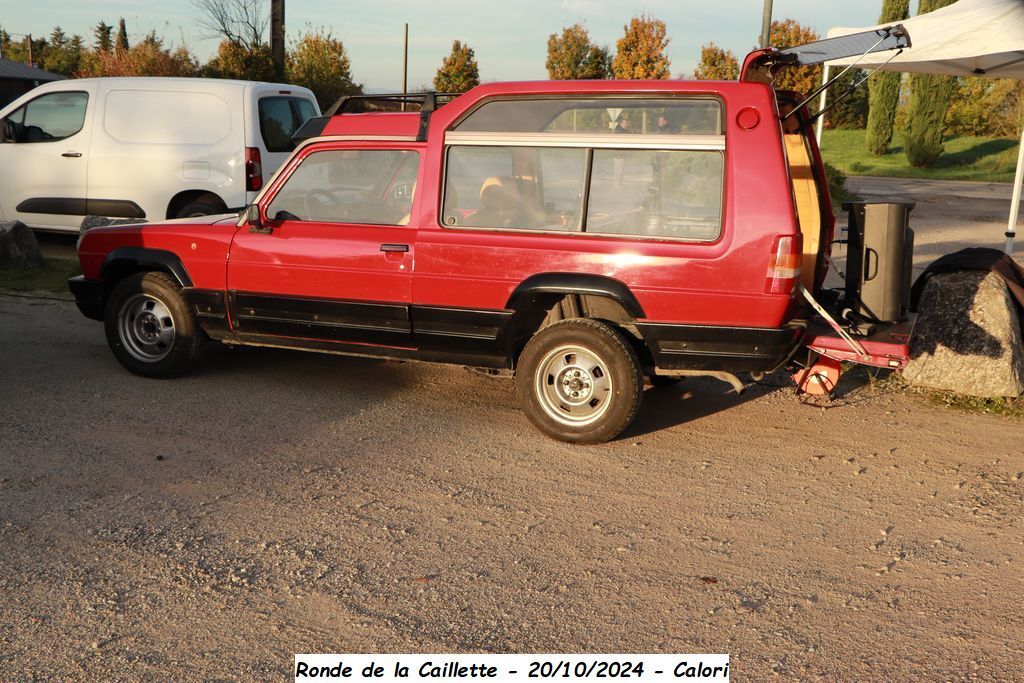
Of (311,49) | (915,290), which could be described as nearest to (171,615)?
(915,290)

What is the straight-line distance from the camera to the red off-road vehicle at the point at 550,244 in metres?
5.38

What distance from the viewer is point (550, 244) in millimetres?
5688

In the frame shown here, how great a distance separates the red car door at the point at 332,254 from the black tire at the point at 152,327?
0.47 m

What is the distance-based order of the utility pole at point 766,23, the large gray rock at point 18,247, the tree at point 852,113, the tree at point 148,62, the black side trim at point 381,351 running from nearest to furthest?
the black side trim at point 381,351 → the large gray rock at point 18,247 → the utility pole at point 766,23 → the tree at point 148,62 → the tree at point 852,113

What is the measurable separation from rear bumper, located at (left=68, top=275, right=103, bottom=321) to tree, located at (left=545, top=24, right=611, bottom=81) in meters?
35.7

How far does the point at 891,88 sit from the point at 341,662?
35.2m

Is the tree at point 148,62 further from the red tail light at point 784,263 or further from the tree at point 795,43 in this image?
the red tail light at point 784,263

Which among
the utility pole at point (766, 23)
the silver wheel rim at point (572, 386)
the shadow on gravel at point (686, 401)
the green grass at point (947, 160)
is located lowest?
the shadow on gravel at point (686, 401)

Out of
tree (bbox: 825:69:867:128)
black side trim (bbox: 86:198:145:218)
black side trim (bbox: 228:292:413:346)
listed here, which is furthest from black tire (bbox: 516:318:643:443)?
tree (bbox: 825:69:867:128)

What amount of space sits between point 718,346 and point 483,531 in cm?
179

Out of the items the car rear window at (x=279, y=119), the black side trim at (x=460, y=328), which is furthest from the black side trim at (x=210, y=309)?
the car rear window at (x=279, y=119)

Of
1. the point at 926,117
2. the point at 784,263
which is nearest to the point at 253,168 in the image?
the point at 784,263

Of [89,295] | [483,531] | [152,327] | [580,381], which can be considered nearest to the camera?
[483,531]

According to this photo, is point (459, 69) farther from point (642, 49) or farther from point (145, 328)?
point (145, 328)
